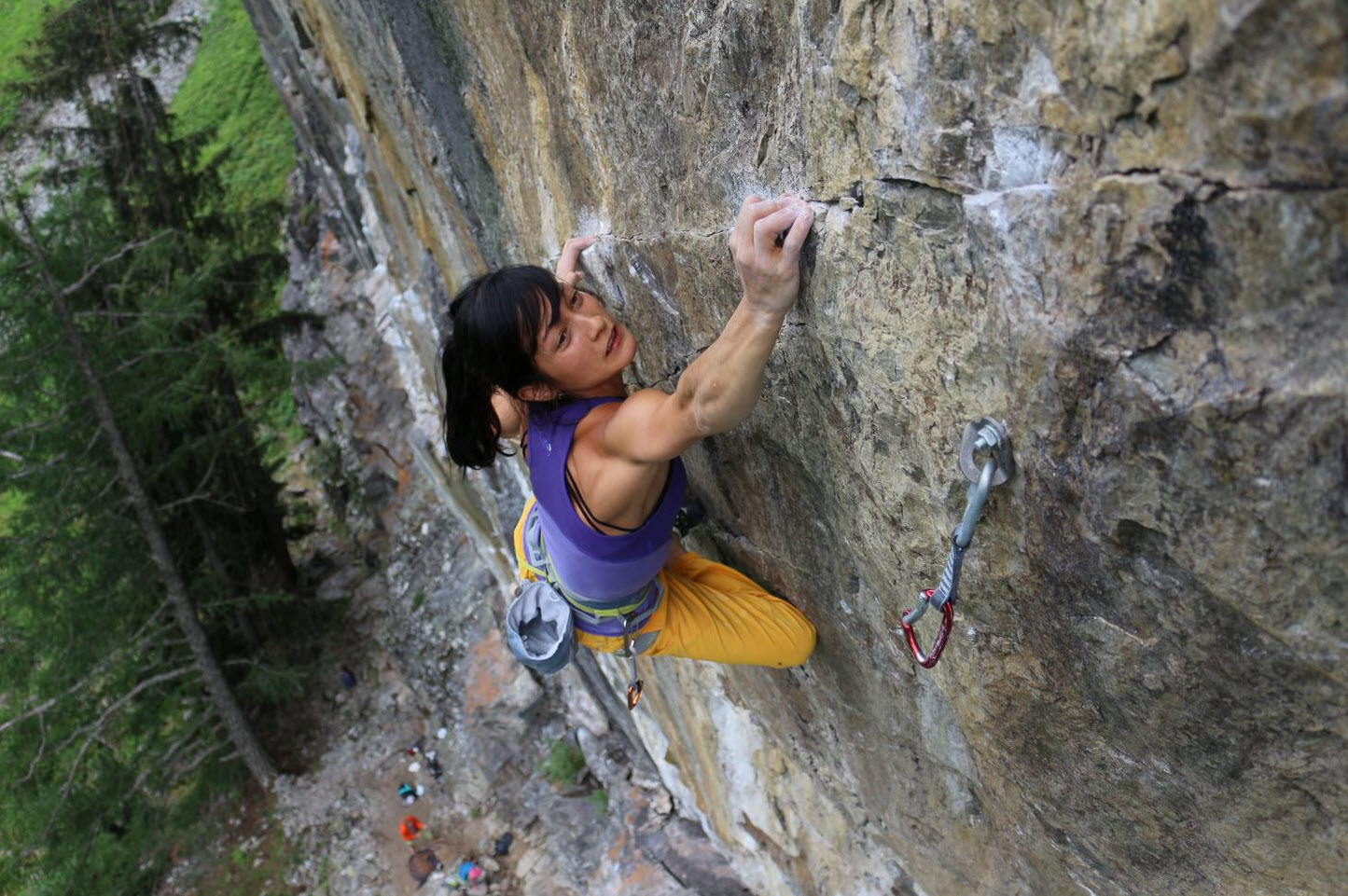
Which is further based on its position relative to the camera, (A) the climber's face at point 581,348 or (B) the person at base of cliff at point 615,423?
(A) the climber's face at point 581,348

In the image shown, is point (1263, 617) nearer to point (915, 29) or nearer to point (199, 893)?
point (915, 29)

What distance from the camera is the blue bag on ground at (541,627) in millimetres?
3916

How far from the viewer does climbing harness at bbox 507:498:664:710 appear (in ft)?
12.4

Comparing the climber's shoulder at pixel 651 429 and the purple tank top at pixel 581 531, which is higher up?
the climber's shoulder at pixel 651 429

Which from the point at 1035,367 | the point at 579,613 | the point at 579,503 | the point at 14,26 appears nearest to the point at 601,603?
the point at 579,613

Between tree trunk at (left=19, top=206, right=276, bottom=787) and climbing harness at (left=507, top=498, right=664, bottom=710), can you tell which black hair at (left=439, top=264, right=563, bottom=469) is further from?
tree trunk at (left=19, top=206, right=276, bottom=787)

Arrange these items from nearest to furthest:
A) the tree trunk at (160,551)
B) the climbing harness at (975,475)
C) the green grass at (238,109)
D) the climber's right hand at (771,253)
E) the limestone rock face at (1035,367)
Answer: the limestone rock face at (1035,367) → the climbing harness at (975,475) → the climber's right hand at (771,253) → the tree trunk at (160,551) → the green grass at (238,109)

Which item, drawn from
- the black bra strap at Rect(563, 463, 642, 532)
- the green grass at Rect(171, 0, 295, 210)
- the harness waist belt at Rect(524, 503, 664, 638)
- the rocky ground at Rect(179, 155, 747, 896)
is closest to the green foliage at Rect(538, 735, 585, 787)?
the rocky ground at Rect(179, 155, 747, 896)

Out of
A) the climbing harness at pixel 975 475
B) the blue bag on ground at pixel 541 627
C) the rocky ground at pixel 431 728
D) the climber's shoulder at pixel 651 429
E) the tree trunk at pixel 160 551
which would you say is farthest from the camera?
the rocky ground at pixel 431 728

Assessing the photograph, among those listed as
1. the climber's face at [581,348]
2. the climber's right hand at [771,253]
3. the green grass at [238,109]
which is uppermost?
the green grass at [238,109]

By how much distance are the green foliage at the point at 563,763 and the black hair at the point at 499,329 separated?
755 cm

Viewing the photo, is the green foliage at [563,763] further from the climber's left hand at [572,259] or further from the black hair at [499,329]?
the black hair at [499,329]

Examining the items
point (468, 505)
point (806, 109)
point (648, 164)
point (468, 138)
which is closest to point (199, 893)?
point (468, 505)

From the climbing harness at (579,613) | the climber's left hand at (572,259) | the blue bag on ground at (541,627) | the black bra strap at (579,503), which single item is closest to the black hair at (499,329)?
the black bra strap at (579,503)
